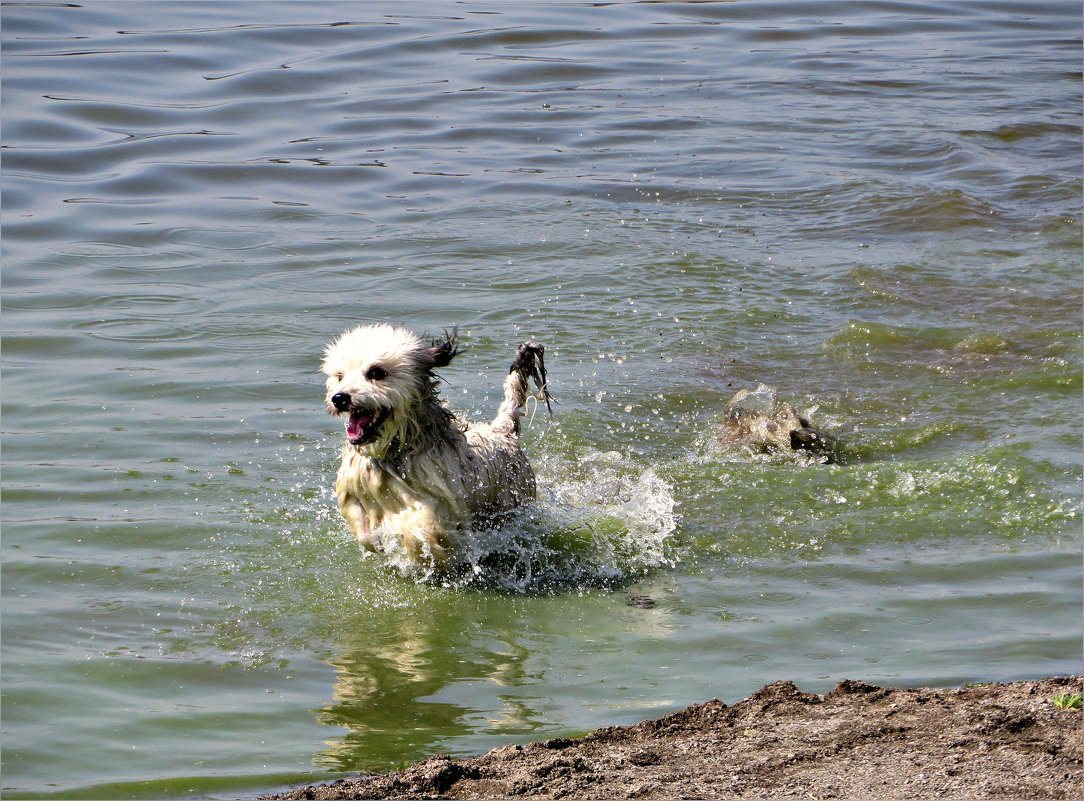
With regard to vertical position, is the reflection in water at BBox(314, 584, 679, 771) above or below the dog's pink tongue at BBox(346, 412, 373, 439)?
below

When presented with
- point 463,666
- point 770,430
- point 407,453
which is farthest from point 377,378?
point 770,430

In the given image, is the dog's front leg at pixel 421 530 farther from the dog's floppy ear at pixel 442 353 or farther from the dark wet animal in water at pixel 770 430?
the dark wet animal in water at pixel 770 430

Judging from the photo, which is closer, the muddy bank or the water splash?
the muddy bank

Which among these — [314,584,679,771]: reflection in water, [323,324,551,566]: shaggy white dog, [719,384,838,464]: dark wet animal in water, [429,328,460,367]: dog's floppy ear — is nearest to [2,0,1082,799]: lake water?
[314,584,679,771]: reflection in water

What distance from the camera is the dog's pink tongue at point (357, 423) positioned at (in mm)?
6520

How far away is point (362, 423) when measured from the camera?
6.54m

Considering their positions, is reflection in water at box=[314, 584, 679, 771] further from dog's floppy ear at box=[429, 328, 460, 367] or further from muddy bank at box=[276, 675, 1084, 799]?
dog's floppy ear at box=[429, 328, 460, 367]

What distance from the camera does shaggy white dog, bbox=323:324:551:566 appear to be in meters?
6.51

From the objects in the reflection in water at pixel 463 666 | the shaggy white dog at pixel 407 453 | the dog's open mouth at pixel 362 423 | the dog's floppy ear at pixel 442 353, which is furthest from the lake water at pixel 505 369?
the dog's floppy ear at pixel 442 353

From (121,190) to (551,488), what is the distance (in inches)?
337

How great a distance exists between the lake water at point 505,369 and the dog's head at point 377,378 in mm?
907

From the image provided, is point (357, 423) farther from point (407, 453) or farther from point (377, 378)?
point (407, 453)

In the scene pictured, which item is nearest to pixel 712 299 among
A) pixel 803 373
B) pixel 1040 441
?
pixel 803 373

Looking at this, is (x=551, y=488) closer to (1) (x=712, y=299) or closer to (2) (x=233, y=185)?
(1) (x=712, y=299)
